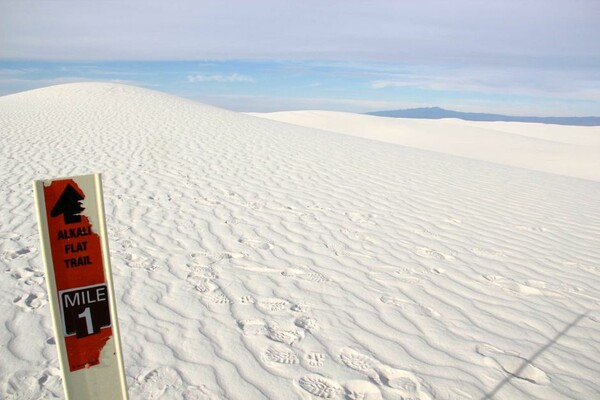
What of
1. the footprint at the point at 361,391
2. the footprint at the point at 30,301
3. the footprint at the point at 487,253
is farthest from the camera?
the footprint at the point at 487,253

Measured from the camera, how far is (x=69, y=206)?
1598mm

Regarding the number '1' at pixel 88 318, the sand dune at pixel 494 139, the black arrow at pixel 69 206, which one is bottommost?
the sand dune at pixel 494 139

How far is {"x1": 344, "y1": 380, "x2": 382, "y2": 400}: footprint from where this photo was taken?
2756 millimetres

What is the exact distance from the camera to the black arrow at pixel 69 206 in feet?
5.19

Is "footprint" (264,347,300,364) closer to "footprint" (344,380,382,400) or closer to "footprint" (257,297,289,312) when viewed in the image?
"footprint" (344,380,382,400)

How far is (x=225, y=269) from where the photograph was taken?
4543 millimetres

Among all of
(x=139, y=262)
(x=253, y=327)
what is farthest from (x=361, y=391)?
(x=139, y=262)

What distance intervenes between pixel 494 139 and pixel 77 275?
32.6 m

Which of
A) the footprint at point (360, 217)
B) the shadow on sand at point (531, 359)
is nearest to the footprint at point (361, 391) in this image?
the shadow on sand at point (531, 359)

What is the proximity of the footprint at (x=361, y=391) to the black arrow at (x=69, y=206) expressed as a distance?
79.2 inches

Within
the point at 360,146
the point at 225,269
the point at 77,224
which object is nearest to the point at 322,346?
the point at 225,269

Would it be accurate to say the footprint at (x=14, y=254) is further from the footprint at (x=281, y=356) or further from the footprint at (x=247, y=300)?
the footprint at (x=281, y=356)

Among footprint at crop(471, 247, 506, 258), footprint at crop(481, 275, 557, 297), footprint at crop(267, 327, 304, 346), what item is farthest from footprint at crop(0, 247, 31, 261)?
footprint at crop(471, 247, 506, 258)

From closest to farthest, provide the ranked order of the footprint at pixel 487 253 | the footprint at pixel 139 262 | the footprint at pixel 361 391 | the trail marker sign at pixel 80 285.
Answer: the trail marker sign at pixel 80 285, the footprint at pixel 361 391, the footprint at pixel 139 262, the footprint at pixel 487 253
